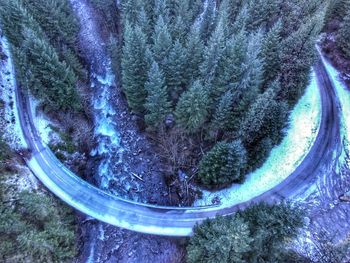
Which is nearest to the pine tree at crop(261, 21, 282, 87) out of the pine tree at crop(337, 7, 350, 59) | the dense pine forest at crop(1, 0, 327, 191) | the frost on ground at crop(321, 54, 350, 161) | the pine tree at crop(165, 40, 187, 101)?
the dense pine forest at crop(1, 0, 327, 191)

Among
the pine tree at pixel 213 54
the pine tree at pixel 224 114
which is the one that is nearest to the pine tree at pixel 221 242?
the pine tree at pixel 224 114

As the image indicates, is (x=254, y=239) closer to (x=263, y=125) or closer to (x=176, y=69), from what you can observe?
(x=263, y=125)

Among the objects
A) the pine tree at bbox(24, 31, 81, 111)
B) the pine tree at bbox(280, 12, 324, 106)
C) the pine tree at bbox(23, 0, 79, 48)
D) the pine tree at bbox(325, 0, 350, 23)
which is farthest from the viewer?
the pine tree at bbox(325, 0, 350, 23)

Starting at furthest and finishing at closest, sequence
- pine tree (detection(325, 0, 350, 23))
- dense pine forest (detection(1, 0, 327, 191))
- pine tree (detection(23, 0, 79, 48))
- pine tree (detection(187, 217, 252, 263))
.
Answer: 1. pine tree (detection(325, 0, 350, 23))
2. pine tree (detection(23, 0, 79, 48))
3. dense pine forest (detection(1, 0, 327, 191))
4. pine tree (detection(187, 217, 252, 263))

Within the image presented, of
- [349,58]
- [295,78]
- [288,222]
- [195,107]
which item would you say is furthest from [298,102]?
[288,222]

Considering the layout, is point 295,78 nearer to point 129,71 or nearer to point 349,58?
point 349,58

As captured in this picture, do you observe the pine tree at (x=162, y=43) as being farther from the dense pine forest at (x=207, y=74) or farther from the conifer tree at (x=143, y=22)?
the conifer tree at (x=143, y=22)

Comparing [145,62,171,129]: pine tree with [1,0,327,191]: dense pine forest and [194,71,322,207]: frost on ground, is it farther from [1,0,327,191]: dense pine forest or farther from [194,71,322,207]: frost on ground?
[194,71,322,207]: frost on ground
